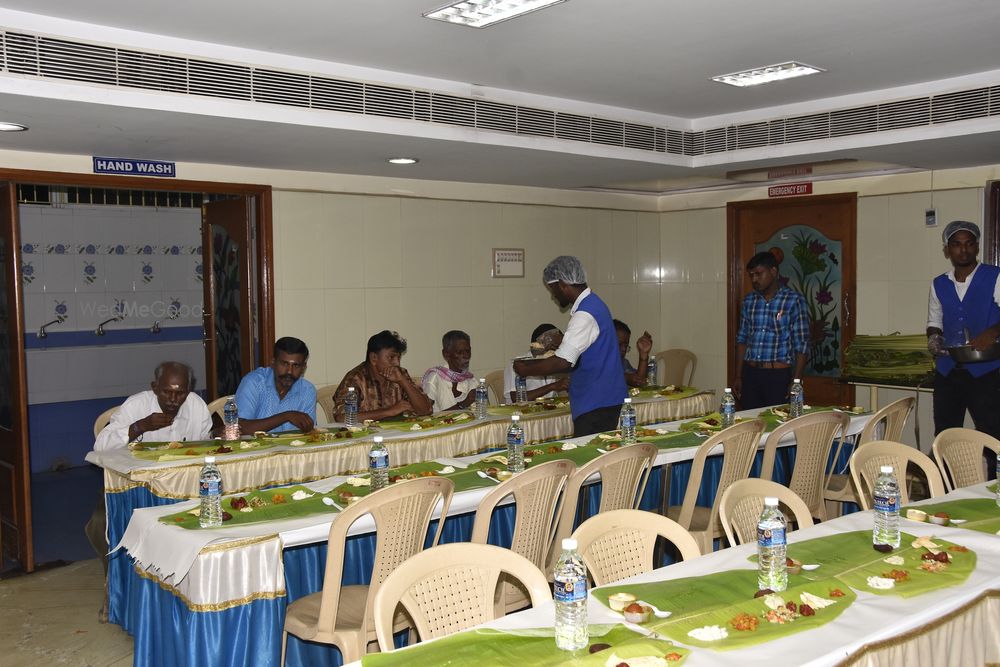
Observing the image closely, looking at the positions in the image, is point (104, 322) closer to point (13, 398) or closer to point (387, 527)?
point (13, 398)

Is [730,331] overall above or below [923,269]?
below

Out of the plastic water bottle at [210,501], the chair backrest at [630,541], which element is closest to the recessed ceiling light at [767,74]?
the chair backrest at [630,541]

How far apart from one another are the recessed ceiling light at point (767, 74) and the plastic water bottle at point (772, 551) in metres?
3.18

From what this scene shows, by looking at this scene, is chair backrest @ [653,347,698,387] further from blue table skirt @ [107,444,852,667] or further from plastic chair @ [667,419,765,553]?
plastic chair @ [667,419,765,553]

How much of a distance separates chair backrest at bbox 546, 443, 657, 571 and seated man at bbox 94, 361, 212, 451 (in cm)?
221

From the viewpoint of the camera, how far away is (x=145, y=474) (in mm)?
4133

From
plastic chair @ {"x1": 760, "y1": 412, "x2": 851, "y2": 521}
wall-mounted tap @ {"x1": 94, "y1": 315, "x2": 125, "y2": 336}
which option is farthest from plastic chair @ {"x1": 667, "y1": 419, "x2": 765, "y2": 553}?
wall-mounted tap @ {"x1": 94, "y1": 315, "x2": 125, "y2": 336}

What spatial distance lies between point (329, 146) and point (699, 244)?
15.5ft

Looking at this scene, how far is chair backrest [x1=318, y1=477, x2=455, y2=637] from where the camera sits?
3.04m

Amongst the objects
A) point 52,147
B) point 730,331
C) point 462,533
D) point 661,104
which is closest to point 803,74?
point 661,104

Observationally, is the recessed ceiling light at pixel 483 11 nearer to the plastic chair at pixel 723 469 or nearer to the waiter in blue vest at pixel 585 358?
the waiter in blue vest at pixel 585 358

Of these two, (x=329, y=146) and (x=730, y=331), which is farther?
A: (x=730, y=331)

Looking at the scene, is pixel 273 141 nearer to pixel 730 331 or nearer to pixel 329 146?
pixel 329 146

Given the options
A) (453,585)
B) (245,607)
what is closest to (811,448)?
(453,585)
